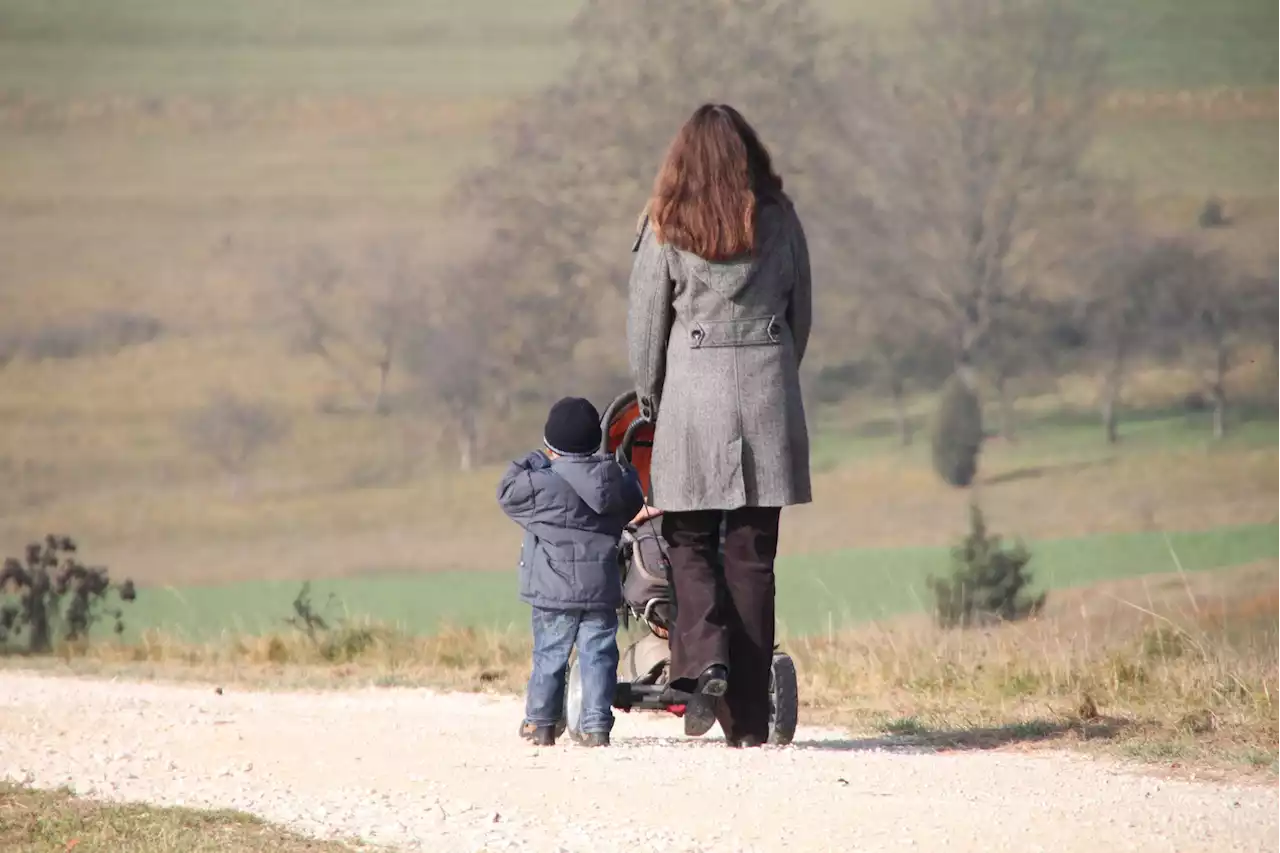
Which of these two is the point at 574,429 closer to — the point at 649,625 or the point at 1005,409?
the point at 649,625

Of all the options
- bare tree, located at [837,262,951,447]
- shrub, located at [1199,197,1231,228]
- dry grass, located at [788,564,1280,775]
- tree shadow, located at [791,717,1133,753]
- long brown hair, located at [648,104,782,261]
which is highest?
shrub, located at [1199,197,1231,228]

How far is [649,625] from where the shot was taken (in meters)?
7.03

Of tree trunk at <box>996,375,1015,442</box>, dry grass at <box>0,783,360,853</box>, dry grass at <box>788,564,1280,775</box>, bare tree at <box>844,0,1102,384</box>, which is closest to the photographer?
dry grass at <box>0,783,360,853</box>

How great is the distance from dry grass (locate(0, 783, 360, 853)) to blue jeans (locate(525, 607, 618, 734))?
56.7 inches

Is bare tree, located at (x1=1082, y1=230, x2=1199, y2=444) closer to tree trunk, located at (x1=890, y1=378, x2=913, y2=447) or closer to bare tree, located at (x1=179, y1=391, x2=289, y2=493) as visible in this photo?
tree trunk, located at (x1=890, y1=378, x2=913, y2=447)

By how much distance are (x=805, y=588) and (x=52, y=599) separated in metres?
5.66

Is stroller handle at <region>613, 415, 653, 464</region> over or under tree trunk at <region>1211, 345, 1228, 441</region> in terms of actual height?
under

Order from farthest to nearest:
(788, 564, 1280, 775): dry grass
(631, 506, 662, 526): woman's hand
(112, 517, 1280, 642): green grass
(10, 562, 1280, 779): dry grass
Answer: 1. (112, 517, 1280, 642): green grass
2. (10, 562, 1280, 779): dry grass
3. (788, 564, 1280, 775): dry grass
4. (631, 506, 662, 526): woman's hand

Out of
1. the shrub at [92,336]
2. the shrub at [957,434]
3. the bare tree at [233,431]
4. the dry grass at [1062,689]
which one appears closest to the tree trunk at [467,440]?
the bare tree at [233,431]

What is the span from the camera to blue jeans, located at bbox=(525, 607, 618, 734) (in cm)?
671

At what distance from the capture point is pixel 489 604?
51.3ft

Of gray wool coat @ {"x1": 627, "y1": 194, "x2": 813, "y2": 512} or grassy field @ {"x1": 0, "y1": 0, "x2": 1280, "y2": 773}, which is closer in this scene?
gray wool coat @ {"x1": 627, "y1": 194, "x2": 813, "y2": 512}

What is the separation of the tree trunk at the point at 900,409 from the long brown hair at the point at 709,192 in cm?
1212

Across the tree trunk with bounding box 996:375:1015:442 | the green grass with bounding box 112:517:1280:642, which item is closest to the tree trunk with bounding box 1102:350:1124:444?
the tree trunk with bounding box 996:375:1015:442
